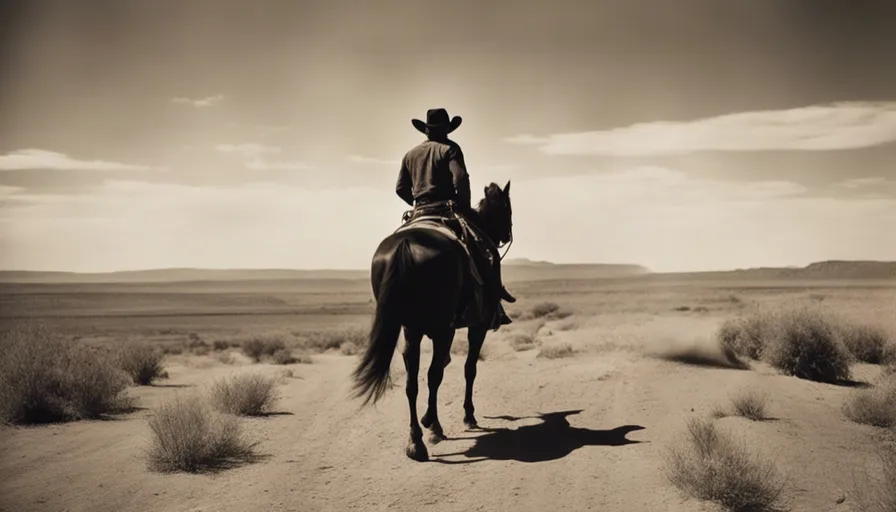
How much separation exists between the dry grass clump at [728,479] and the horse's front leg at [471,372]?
2899mm

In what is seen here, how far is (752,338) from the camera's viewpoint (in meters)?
13.4

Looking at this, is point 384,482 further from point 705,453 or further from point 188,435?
point 705,453

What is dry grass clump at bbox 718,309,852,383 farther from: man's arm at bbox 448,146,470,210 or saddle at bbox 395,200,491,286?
man's arm at bbox 448,146,470,210

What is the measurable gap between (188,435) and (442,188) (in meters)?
3.96

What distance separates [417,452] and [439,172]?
129 inches

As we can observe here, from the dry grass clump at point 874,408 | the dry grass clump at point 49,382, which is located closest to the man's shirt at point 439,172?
the dry grass clump at point 874,408

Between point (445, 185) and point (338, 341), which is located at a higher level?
point (445, 185)

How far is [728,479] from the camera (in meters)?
5.45

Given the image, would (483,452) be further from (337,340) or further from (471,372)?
(337,340)

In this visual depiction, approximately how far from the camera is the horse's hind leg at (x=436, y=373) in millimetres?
7262

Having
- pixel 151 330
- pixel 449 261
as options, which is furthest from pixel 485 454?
pixel 151 330

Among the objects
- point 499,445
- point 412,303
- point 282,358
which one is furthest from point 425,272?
point 282,358

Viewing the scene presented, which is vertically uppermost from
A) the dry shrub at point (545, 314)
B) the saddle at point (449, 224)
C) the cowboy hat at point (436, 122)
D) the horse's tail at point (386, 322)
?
the cowboy hat at point (436, 122)

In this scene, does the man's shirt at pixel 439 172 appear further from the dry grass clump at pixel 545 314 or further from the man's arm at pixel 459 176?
the dry grass clump at pixel 545 314
